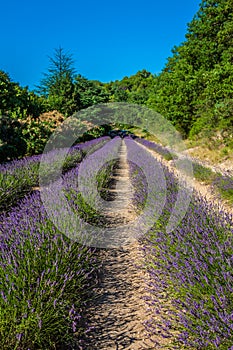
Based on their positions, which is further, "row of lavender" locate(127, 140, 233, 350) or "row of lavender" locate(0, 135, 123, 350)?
"row of lavender" locate(0, 135, 123, 350)

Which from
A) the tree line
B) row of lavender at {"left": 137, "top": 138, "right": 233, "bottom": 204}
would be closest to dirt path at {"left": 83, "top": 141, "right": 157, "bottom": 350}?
row of lavender at {"left": 137, "top": 138, "right": 233, "bottom": 204}

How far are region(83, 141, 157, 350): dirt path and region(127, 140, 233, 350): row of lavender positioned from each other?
14 cm

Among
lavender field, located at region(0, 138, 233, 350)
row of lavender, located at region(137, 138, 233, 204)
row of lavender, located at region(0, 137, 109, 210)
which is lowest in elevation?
row of lavender, located at region(0, 137, 109, 210)

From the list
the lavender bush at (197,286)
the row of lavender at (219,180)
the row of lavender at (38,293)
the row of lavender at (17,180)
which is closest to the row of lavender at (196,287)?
the lavender bush at (197,286)

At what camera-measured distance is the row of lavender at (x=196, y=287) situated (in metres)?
1.45

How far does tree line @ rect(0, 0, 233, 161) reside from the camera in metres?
9.17

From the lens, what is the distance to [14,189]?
4754 mm

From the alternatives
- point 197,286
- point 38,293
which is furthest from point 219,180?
point 38,293

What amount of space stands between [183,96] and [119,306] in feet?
46.0

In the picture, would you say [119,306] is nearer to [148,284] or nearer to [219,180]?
[148,284]

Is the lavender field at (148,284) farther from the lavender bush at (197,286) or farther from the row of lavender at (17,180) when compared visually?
the row of lavender at (17,180)

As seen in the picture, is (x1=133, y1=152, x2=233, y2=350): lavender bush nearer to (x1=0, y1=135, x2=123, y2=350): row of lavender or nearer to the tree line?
(x1=0, y1=135, x2=123, y2=350): row of lavender

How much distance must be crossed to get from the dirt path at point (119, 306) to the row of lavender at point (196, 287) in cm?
14

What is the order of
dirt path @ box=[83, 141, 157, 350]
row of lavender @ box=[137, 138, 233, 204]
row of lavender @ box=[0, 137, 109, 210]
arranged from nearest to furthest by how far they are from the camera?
dirt path @ box=[83, 141, 157, 350] < row of lavender @ box=[0, 137, 109, 210] < row of lavender @ box=[137, 138, 233, 204]
